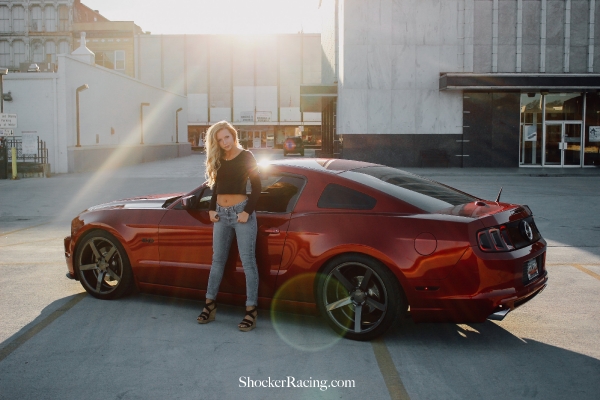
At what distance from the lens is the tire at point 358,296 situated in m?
4.92

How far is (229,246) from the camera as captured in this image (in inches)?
217

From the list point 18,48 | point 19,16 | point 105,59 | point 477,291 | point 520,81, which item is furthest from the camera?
point 18,48

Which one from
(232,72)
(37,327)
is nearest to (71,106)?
(37,327)

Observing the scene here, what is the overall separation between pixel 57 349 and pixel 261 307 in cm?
163

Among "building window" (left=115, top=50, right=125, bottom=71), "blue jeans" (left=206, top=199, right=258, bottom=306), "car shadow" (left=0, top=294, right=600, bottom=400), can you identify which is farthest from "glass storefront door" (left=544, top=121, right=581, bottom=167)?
"building window" (left=115, top=50, right=125, bottom=71)

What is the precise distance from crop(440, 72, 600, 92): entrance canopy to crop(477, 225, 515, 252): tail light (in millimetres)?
28196

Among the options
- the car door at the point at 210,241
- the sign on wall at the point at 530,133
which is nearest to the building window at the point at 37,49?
the sign on wall at the point at 530,133

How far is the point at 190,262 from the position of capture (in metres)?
5.84

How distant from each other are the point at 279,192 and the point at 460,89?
2917 centimetres

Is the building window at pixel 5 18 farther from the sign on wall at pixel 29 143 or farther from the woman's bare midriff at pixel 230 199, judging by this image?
the woman's bare midriff at pixel 230 199

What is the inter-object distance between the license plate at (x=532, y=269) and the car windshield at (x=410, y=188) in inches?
29.3

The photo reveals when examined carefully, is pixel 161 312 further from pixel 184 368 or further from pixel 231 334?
pixel 184 368

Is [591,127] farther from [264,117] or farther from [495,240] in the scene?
[264,117]

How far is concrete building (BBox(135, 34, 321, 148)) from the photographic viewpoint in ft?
242
